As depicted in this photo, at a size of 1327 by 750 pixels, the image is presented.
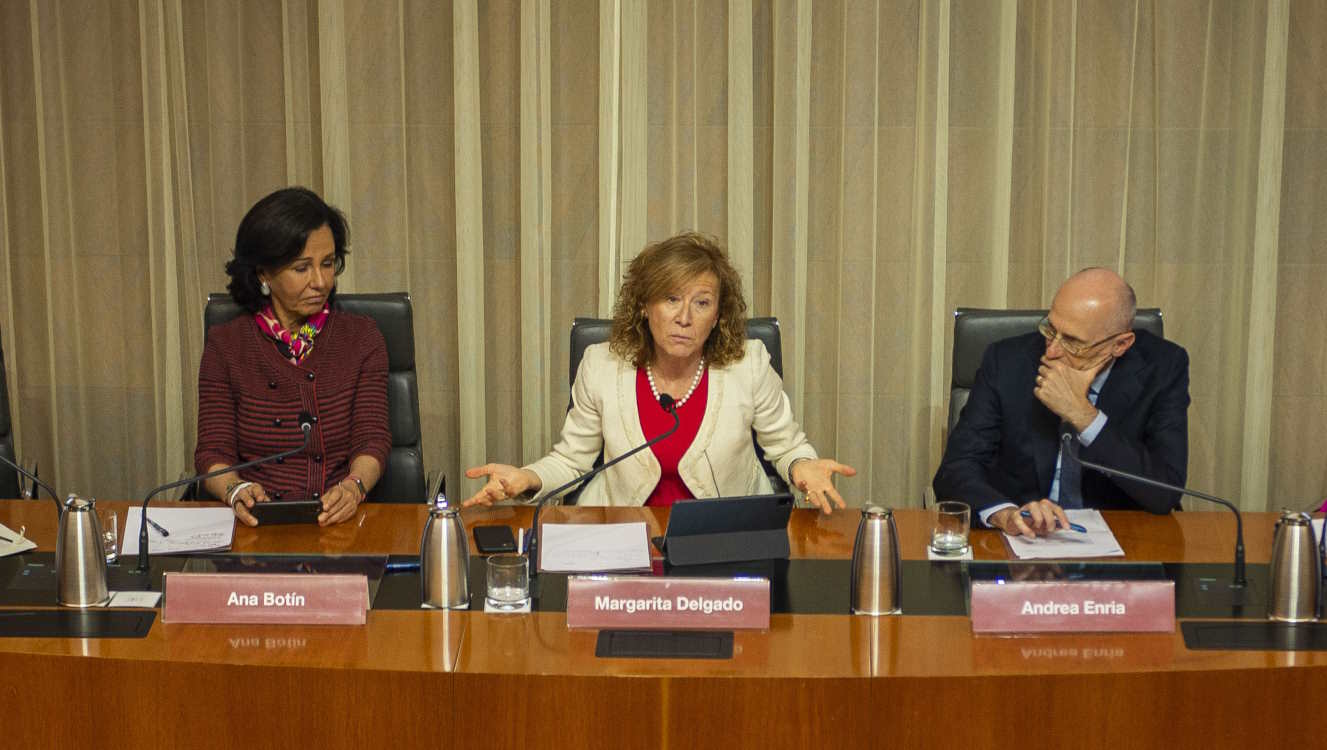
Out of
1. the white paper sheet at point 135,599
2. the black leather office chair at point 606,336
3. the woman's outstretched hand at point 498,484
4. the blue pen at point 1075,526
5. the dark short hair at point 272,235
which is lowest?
the white paper sheet at point 135,599

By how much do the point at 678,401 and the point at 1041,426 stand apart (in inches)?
31.3

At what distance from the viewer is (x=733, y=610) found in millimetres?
2027

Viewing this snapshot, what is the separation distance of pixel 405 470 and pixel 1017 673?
5.80ft

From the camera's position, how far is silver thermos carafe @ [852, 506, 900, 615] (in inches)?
82.4

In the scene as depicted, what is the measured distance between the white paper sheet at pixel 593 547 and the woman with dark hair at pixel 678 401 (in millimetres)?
359

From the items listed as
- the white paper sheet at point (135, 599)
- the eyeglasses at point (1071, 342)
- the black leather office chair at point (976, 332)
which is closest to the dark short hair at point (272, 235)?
the white paper sheet at point (135, 599)

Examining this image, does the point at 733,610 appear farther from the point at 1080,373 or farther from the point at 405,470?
the point at 405,470

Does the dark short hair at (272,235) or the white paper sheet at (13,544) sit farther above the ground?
the dark short hair at (272,235)

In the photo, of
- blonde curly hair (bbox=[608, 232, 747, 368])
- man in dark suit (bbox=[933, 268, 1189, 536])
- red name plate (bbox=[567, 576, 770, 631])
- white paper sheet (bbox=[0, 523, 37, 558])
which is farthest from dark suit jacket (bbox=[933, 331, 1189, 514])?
white paper sheet (bbox=[0, 523, 37, 558])

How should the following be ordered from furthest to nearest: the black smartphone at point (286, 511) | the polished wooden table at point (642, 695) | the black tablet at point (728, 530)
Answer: the black smartphone at point (286, 511), the black tablet at point (728, 530), the polished wooden table at point (642, 695)

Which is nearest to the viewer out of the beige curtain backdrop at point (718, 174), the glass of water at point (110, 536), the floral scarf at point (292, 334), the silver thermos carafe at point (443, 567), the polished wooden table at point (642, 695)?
the polished wooden table at point (642, 695)

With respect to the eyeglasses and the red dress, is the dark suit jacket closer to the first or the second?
the eyeglasses

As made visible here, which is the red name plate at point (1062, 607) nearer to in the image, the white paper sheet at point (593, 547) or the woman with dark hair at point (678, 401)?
the white paper sheet at point (593, 547)

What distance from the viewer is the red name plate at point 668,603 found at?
2020 millimetres
